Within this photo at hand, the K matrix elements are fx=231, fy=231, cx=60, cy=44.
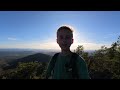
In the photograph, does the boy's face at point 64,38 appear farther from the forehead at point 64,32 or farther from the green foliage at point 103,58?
the green foliage at point 103,58

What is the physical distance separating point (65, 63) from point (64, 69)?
0.07m

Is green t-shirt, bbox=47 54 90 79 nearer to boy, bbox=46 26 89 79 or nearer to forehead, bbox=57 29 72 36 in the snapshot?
boy, bbox=46 26 89 79

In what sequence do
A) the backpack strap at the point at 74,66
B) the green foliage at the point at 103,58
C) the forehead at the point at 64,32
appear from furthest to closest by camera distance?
the green foliage at the point at 103,58
the forehead at the point at 64,32
the backpack strap at the point at 74,66

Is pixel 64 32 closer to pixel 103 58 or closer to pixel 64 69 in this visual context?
pixel 64 69

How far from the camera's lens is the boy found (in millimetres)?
1564

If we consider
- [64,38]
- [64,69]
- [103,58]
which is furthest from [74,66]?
[103,58]

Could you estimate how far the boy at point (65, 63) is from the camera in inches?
61.6

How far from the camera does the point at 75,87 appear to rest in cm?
123

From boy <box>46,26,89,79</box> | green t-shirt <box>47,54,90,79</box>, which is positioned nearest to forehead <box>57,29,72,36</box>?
boy <box>46,26,89,79</box>

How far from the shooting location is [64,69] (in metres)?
1.64

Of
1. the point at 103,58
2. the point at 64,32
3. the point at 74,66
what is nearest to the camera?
the point at 74,66

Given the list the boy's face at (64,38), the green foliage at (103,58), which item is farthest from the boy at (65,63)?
the green foliage at (103,58)
